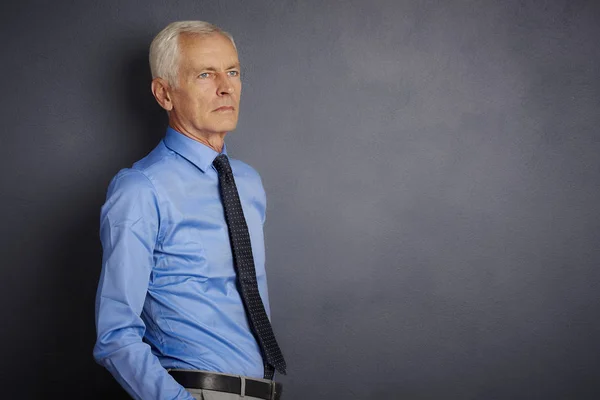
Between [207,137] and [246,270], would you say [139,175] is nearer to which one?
[207,137]

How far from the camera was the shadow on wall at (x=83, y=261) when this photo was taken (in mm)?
2316

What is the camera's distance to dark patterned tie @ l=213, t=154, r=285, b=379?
6.06 feet

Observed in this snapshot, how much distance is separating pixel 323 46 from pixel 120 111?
0.81 metres

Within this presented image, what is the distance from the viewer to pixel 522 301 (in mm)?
2580

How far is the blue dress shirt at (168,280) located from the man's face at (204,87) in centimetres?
7

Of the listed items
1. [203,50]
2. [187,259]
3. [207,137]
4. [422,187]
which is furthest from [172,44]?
[422,187]

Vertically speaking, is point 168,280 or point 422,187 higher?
point 422,187

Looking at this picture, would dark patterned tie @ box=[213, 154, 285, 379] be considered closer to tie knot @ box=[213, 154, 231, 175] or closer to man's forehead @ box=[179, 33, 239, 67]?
tie knot @ box=[213, 154, 231, 175]

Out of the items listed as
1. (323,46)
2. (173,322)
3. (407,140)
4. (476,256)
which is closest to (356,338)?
(476,256)

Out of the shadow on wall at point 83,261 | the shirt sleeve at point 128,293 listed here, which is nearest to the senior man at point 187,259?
the shirt sleeve at point 128,293

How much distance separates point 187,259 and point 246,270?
0.59 ft

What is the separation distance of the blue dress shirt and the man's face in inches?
2.8

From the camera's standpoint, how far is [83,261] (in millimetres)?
2334

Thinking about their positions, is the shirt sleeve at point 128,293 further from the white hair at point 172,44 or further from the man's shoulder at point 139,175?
the white hair at point 172,44
